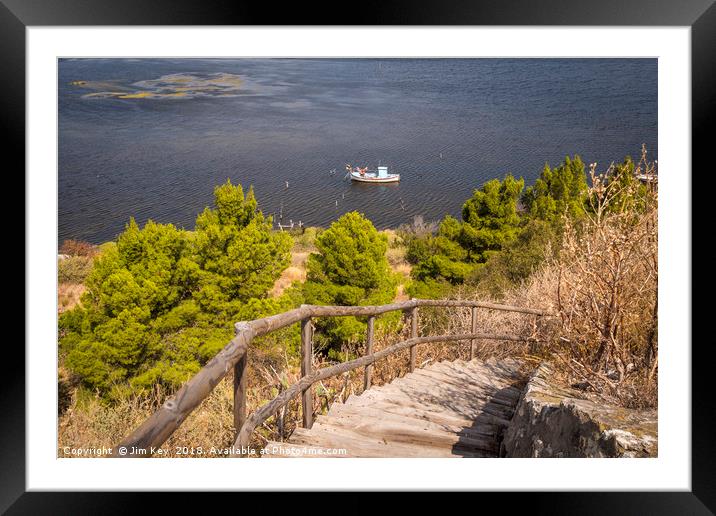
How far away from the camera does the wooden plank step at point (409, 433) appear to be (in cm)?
311

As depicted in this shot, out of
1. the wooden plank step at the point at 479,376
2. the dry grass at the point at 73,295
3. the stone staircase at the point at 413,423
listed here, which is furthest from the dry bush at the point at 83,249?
the stone staircase at the point at 413,423

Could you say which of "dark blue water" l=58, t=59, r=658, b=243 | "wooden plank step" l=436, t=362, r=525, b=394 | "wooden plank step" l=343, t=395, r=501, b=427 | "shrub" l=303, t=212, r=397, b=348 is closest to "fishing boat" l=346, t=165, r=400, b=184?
"dark blue water" l=58, t=59, r=658, b=243

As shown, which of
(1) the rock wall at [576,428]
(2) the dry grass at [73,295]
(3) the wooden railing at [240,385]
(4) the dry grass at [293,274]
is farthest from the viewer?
(4) the dry grass at [293,274]

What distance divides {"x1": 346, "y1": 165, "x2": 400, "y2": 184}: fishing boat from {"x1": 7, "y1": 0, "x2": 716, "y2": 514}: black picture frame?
7.05 m

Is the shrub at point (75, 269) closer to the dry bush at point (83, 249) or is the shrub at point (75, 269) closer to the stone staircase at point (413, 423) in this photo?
the dry bush at point (83, 249)

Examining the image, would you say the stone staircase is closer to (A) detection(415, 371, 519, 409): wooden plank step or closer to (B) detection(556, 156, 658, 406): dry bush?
(A) detection(415, 371, 519, 409): wooden plank step

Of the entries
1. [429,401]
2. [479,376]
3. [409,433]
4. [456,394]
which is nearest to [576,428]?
[409,433]

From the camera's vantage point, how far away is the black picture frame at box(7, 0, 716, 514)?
9.23 ft

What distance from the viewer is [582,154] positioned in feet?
29.9

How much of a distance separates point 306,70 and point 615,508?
475 centimetres

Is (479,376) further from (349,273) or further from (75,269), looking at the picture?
(349,273)

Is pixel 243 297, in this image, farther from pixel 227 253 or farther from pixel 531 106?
pixel 531 106
